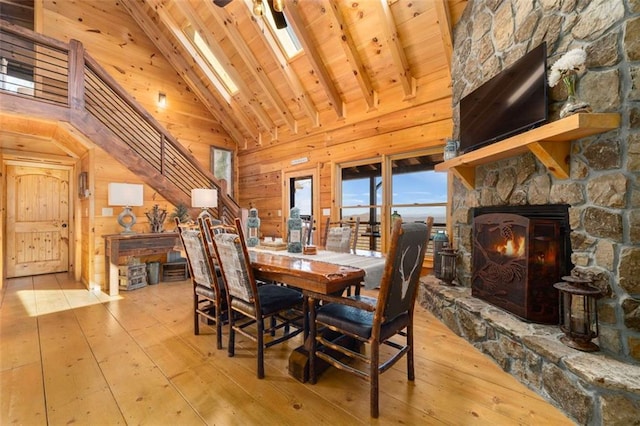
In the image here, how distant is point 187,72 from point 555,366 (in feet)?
22.7

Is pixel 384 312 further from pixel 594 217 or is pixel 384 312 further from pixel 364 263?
pixel 594 217

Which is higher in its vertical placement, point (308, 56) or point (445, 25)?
point (308, 56)

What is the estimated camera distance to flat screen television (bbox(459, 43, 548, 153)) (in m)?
2.10

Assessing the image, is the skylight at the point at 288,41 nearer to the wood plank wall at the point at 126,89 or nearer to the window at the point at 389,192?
the window at the point at 389,192

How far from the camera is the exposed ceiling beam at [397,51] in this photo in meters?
3.35

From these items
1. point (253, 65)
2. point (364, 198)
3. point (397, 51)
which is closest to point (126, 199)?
point (253, 65)

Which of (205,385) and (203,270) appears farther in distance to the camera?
(203,270)

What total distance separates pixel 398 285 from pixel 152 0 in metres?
6.11

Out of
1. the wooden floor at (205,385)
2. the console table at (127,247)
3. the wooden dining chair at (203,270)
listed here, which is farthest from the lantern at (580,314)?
the console table at (127,247)

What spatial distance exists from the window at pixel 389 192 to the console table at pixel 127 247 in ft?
9.39

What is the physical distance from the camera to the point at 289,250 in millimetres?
2590

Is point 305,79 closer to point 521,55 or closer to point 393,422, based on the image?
point 521,55

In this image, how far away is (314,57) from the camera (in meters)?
4.15

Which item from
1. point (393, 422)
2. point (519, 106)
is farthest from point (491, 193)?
point (393, 422)
